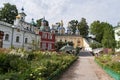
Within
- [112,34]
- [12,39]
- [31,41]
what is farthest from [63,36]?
[12,39]

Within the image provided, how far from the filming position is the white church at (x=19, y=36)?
4656cm

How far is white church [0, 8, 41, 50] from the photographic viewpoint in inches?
1833

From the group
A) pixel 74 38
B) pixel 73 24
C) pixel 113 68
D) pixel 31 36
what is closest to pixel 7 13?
pixel 31 36

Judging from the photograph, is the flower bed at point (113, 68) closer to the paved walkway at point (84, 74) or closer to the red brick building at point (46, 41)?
the paved walkway at point (84, 74)

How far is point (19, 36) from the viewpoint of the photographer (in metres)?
52.2

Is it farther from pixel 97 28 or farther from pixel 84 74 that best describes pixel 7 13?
pixel 84 74

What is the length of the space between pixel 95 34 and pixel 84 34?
7956mm

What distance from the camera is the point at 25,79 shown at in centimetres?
1027

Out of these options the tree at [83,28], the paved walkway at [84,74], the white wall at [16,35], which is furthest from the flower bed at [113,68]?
the tree at [83,28]

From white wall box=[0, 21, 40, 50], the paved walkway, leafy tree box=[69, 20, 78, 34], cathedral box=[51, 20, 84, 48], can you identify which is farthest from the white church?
leafy tree box=[69, 20, 78, 34]

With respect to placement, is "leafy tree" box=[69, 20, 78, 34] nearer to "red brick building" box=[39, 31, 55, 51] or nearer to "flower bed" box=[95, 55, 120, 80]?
"red brick building" box=[39, 31, 55, 51]

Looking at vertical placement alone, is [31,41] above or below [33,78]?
above

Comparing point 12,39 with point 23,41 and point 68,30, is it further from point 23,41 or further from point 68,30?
point 68,30

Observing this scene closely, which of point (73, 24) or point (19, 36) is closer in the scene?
point (19, 36)
